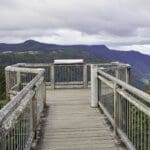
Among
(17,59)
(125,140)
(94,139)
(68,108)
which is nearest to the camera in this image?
(125,140)

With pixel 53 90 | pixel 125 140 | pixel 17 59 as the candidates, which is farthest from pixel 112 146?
pixel 17 59

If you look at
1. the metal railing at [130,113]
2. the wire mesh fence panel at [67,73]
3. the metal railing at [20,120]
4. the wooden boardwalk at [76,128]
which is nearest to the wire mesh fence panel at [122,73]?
the wooden boardwalk at [76,128]

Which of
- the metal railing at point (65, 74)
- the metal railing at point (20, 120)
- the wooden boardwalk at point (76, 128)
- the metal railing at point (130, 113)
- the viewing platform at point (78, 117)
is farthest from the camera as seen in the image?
the metal railing at point (65, 74)

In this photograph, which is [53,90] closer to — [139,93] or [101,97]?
[101,97]

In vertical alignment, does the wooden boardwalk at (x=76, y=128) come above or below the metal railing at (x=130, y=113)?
below

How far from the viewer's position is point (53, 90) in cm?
1884

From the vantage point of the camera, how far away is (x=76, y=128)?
34.2 ft

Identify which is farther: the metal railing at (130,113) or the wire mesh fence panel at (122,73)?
the wire mesh fence panel at (122,73)

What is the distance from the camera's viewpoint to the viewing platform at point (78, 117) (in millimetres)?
6496

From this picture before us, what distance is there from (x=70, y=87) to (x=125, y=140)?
37.2 feet

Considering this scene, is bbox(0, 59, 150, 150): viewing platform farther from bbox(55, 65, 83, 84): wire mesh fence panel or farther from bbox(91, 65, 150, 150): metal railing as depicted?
bbox(55, 65, 83, 84): wire mesh fence panel

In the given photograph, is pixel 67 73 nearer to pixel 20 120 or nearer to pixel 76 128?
pixel 76 128

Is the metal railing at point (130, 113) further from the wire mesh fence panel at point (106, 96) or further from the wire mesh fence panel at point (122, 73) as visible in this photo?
the wire mesh fence panel at point (122, 73)

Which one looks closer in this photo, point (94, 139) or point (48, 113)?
point (94, 139)
